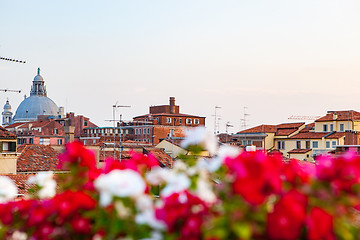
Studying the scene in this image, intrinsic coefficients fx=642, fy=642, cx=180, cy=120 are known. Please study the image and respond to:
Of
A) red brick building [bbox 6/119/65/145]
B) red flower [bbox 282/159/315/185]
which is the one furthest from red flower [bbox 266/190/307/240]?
red brick building [bbox 6/119/65/145]

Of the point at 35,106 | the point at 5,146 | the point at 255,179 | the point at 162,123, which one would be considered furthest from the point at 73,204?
the point at 35,106

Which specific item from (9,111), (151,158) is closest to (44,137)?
(9,111)

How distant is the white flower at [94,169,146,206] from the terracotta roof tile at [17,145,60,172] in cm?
2382

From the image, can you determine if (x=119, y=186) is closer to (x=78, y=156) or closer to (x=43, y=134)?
(x=78, y=156)

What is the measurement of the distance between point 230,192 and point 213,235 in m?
0.28

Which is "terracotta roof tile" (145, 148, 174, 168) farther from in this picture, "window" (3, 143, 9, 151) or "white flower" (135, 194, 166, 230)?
"white flower" (135, 194, 166, 230)

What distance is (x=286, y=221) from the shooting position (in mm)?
2707

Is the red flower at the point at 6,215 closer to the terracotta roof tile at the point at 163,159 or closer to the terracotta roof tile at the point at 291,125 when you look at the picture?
the terracotta roof tile at the point at 163,159

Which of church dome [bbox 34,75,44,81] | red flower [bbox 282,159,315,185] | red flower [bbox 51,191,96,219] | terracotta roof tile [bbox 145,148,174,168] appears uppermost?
church dome [bbox 34,75,44,81]

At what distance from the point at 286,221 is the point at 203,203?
17.7 inches

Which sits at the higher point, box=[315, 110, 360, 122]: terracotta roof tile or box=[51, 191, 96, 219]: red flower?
box=[315, 110, 360, 122]: terracotta roof tile

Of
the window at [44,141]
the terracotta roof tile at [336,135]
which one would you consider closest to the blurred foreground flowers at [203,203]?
the terracotta roof tile at [336,135]

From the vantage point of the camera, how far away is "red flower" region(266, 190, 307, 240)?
2.70 metres

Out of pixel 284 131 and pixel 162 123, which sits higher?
pixel 162 123
